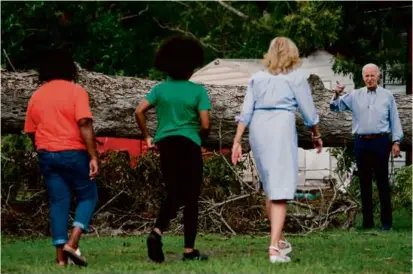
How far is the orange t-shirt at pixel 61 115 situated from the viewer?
8.55 meters

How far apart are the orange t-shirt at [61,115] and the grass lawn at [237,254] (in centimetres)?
92

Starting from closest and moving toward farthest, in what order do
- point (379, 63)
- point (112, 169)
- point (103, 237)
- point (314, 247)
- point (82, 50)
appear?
point (314, 247) → point (103, 237) → point (112, 169) → point (379, 63) → point (82, 50)

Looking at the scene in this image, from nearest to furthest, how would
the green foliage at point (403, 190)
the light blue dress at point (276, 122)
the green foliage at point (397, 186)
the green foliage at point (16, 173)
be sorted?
the light blue dress at point (276, 122), the green foliage at point (16, 173), the green foliage at point (397, 186), the green foliage at point (403, 190)

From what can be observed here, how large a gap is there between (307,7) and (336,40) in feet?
3.18

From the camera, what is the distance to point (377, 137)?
13.1m

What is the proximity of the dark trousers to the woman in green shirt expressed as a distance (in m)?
4.73

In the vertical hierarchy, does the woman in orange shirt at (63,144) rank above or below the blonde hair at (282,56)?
below

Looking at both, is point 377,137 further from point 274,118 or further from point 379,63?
point 379,63

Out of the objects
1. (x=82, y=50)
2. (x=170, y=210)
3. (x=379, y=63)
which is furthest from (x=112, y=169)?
(x=82, y=50)

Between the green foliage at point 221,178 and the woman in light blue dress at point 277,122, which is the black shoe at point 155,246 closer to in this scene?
the woman in light blue dress at point 277,122

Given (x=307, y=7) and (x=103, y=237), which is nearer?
(x=103, y=237)

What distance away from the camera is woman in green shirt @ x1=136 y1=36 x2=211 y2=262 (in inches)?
342

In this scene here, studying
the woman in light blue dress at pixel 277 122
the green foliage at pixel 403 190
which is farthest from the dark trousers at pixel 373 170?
the woman in light blue dress at pixel 277 122

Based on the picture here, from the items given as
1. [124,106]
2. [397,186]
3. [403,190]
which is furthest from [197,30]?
[124,106]
